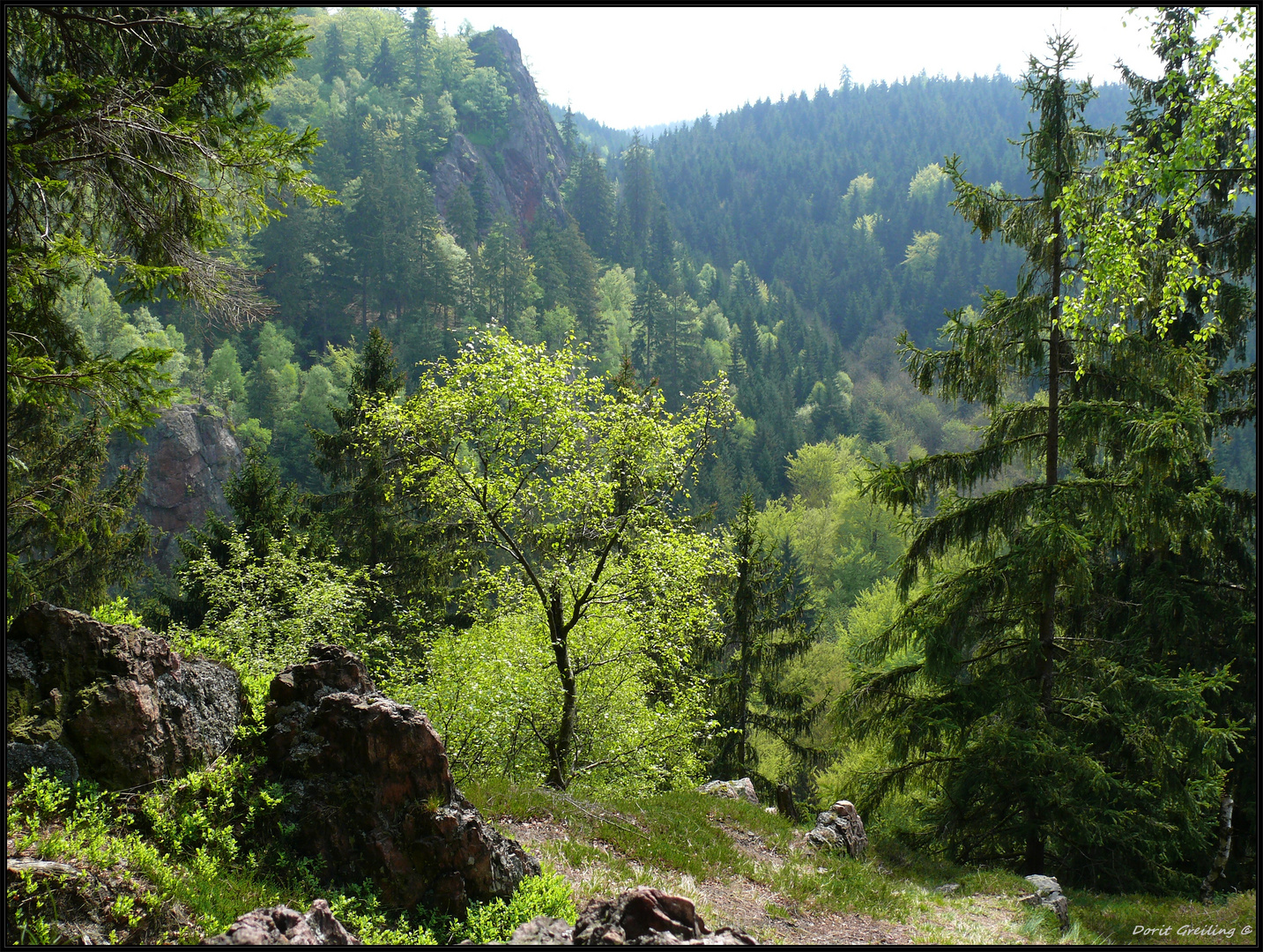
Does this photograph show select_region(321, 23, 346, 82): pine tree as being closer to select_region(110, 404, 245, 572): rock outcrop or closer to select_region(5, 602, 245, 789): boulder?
select_region(110, 404, 245, 572): rock outcrop

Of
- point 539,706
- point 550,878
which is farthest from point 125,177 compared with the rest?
point 539,706

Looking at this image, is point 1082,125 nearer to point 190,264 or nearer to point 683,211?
point 190,264

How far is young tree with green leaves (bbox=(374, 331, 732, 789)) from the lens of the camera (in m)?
12.1

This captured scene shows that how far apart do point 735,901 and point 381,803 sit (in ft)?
15.1

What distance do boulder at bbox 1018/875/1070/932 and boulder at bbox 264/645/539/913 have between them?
22.1ft

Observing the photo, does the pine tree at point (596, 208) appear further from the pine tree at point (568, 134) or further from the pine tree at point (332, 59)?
the pine tree at point (332, 59)

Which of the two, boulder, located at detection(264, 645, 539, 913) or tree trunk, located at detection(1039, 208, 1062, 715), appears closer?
boulder, located at detection(264, 645, 539, 913)

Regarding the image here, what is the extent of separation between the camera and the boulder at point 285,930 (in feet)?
13.4

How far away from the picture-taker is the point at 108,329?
4769 cm

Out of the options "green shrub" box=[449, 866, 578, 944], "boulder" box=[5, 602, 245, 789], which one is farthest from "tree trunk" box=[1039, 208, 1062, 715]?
"boulder" box=[5, 602, 245, 789]

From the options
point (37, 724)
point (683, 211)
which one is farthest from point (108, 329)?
point (683, 211)

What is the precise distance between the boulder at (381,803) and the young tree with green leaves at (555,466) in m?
5.55

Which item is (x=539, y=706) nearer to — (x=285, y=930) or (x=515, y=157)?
(x=285, y=930)

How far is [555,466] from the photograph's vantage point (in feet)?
42.1
